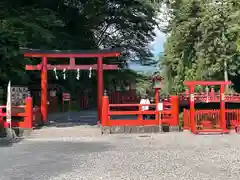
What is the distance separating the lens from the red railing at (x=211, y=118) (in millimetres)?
17203

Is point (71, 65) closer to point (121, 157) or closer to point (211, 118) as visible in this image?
point (211, 118)

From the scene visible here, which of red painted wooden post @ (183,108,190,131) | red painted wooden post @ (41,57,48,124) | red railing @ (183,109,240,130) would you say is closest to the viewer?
red railing @ (183,109,240,130)

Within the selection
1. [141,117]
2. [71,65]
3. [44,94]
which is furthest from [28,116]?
[141,117]

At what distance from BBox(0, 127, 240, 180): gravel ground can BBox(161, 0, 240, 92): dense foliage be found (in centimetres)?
1512

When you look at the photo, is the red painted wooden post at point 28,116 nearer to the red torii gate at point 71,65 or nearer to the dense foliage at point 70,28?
the red torii gate at point 71,65

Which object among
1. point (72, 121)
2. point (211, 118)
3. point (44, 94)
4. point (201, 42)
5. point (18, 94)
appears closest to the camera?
point (211, 118)

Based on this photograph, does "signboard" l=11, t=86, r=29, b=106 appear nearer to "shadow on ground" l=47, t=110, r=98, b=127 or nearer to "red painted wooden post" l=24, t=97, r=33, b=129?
"shadow on ground" l=47, t=110, r=98, b=127

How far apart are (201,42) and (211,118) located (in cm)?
1649

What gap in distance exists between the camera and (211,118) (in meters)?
17.4

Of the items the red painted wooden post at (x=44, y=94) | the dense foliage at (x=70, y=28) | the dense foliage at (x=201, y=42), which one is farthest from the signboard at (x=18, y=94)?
the dense foliage at (x=201, y=42)

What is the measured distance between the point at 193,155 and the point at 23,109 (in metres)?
10.2

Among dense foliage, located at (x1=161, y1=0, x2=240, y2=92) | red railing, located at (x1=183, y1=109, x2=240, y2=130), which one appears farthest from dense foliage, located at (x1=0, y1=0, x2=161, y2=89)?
red railing, located at (x1=183, y1=109, x2=240, y2=130)

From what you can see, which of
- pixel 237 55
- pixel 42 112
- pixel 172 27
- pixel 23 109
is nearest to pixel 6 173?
pixel 23 109

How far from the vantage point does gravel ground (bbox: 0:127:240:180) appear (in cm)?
855
